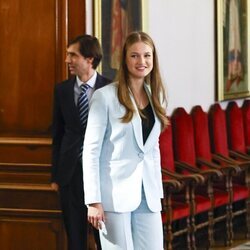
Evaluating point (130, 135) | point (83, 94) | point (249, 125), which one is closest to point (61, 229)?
point (83, 94)

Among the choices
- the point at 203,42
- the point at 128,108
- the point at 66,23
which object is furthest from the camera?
the point at 203,42

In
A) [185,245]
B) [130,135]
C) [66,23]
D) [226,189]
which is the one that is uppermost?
[66,23]

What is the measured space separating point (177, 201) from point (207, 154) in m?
0.96

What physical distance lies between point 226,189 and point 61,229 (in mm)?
2264

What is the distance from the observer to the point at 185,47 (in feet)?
24.2

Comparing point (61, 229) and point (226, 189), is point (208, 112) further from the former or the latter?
point (61, 229)

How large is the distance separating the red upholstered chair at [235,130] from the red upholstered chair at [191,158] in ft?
2.82

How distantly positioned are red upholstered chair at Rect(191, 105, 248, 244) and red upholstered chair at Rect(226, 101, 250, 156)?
1.71 feet

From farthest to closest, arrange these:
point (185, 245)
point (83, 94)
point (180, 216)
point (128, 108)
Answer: point (185, 245) → point (180, 216) → point (83, 94) → point (128, 108)

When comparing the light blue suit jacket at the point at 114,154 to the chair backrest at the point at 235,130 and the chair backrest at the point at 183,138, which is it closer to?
the chair backrest at the point at 183,138

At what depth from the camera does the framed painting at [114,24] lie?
5720mm

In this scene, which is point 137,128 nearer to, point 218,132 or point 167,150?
point 167,150

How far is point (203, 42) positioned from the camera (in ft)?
25.2

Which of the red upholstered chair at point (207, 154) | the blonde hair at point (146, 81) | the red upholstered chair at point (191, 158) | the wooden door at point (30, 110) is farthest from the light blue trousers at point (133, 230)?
the red upholstered chair at point (207, 154)
